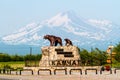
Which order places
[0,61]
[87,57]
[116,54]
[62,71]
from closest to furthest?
[62,71] → [87,57] → [116,54] → [0,61]

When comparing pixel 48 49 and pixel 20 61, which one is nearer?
pixel 48 49

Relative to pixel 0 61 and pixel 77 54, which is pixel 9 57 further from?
pixel 77 54

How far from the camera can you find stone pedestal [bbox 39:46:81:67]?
159ft

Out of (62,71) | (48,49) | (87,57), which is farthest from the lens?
(87,57)

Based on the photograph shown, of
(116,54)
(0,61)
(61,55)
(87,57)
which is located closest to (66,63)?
(61,55)

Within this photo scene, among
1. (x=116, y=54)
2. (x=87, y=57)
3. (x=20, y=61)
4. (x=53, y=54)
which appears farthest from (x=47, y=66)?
(x=20, y=61)

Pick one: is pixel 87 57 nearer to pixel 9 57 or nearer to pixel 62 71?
pixel 62 71

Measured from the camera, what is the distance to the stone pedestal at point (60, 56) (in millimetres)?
48562

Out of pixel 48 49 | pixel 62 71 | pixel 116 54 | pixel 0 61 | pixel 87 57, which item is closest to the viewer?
pixel 62 71

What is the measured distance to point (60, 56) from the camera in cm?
4872

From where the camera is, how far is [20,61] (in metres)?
71.0

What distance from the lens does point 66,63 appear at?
4853 cm

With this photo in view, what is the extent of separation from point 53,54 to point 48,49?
0.89m

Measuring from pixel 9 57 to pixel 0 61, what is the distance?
202cm
